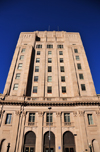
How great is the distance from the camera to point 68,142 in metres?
26.0

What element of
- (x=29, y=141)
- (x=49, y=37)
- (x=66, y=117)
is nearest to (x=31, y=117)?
(x=29, y=141)

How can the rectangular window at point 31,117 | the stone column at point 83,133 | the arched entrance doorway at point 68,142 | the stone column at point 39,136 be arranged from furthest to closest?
the rectangular window at point 31,117, the arched entrance doorway at point 68,142, the stone column at point 39,136, the stone column at point 83,133

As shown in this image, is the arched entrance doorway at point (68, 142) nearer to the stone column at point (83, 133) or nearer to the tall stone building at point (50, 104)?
A: the tall stone building at point (50, 104)

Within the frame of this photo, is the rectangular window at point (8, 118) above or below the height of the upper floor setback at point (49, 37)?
below

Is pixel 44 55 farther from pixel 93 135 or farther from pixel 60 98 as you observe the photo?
pixel 93 135

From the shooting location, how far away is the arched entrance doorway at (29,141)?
25297mm

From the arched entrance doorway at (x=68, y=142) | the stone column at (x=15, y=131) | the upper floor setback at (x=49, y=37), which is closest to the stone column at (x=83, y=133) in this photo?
the arched entrance doorway at (x=68, y=142)

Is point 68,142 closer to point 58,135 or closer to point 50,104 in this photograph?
point 58,135

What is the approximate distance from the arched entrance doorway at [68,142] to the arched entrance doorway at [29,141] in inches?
298

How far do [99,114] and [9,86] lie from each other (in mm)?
27327

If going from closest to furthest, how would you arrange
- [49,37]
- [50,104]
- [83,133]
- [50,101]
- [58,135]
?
[83,133]
[58,135]
[50,104]
[50,101]
[49,37]

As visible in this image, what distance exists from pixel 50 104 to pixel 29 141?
1025 cm

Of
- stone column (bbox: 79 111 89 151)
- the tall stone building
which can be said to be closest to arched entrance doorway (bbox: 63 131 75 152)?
the tall stone building

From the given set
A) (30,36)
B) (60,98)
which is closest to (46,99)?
(60,98)
